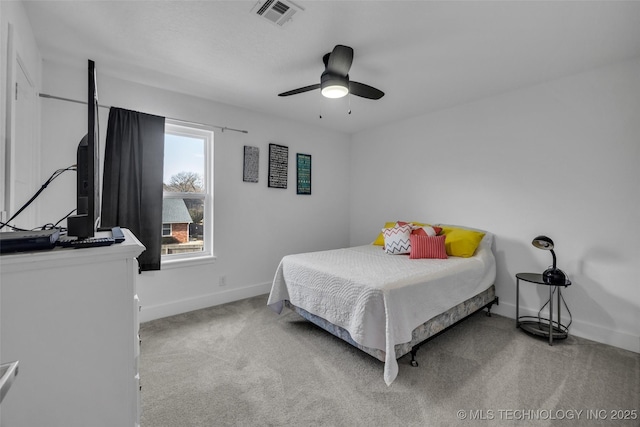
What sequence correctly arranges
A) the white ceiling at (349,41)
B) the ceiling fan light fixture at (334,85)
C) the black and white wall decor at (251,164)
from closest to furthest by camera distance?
1. the white ceiling at (349,41)
2. the ceiling fan light fixture at (334,85)
3. the black and white wall decor at (251,164)

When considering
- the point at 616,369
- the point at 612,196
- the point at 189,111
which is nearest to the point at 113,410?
the point at 189,111

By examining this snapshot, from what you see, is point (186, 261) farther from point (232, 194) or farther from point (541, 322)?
point (541, 322)

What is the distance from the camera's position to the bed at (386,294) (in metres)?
1.91

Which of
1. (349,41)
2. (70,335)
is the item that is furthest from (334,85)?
(70,335)

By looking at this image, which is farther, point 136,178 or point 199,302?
point 199,302

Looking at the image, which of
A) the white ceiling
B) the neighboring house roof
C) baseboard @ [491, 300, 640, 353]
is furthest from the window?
baseboard @ [491, 300, 640, 353]

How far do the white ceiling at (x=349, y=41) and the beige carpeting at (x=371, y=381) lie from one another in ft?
7.82

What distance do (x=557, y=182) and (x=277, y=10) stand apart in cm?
289

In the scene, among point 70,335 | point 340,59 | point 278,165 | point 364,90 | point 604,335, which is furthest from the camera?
point 278,165

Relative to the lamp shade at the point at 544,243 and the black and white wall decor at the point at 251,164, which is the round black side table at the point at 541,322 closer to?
the lamp shade at the point at 544,243

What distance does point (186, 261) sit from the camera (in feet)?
10.1

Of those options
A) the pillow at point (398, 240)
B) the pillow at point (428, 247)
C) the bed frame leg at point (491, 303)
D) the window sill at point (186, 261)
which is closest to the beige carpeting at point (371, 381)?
the bed frame leg at point (491, 303)

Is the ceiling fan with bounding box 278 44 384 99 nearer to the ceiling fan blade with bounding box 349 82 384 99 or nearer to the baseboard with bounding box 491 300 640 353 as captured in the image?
the ceiling fan blade with bounding box 349 82 384 99

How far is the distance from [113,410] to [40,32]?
2.51 metres
